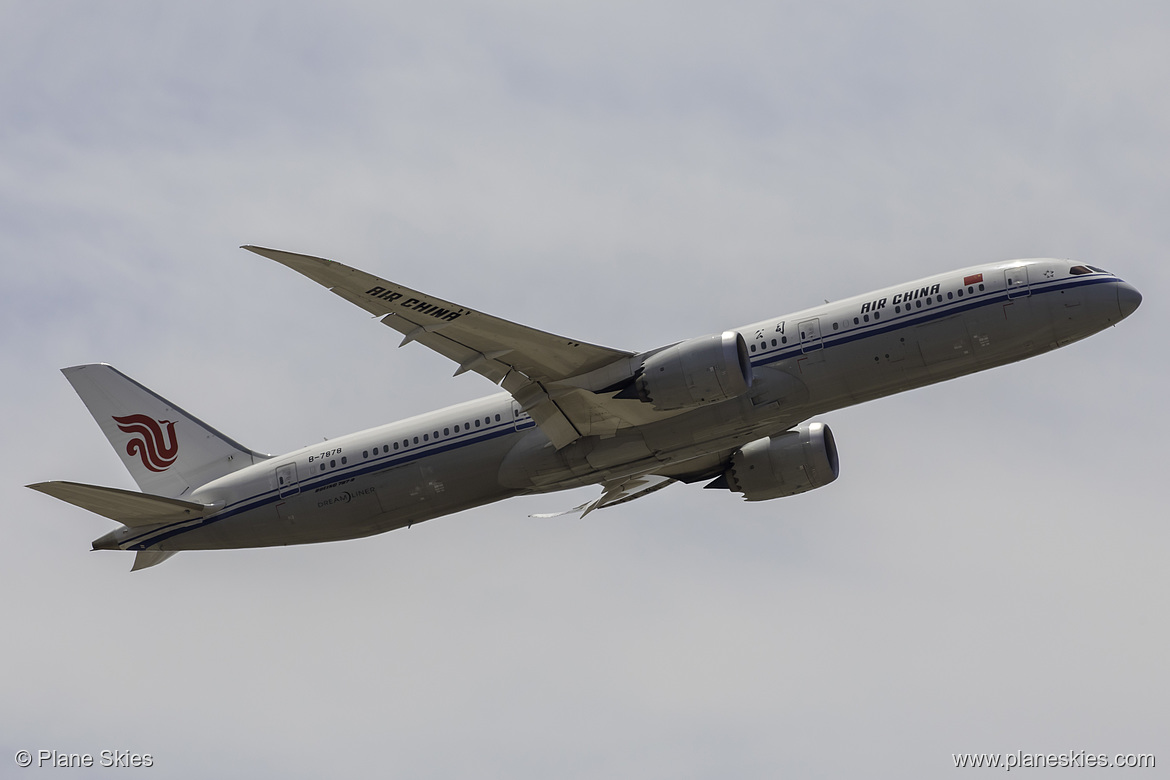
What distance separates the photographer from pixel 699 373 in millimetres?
33156

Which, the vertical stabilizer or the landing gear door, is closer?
the landing gear door

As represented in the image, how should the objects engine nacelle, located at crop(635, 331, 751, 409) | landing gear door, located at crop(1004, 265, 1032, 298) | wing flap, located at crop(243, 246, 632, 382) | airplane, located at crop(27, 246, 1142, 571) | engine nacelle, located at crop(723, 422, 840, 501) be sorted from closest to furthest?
wing flap, located at crop(243, 246, 632, 382)
engine nacelle, located at crop(635, 331, 751, 409)
airplane, located at crop(27, 246, 1142, 571)
landing gear door, located at crop(1004, 265, 1032, 298)
engine nacelle, located at crop(723, 422, 840, 501)

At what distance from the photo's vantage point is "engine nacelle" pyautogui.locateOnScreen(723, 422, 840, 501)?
41312 mm

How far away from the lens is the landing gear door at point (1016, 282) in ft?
112

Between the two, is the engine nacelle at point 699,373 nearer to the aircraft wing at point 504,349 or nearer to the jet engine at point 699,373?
the jet engine at point 699,373

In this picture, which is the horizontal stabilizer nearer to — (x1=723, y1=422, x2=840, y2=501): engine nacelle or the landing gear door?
(x1=723, y1=422, x2=840, y2=501): engine nacelle

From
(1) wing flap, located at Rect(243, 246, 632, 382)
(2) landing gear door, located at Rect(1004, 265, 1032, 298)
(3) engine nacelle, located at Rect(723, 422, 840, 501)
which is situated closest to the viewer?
(1) wing flap, located at Rect(243, 246, 632, 382)

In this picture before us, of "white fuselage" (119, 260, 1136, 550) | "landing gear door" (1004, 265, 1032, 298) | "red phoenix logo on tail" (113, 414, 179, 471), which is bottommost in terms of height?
"white fuselage" (119, 260, 1136, 550)

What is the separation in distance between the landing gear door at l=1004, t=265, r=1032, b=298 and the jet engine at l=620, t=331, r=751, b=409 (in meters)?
7.58

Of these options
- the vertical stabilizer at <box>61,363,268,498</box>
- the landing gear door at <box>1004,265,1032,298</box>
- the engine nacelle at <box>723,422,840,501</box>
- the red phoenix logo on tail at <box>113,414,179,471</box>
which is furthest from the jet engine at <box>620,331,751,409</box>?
the red phoenix logo on tail at <box>113,414,179,471</box>

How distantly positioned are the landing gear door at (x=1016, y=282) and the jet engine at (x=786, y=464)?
9370 mm

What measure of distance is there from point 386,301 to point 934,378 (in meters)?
15.5

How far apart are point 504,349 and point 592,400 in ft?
9.42

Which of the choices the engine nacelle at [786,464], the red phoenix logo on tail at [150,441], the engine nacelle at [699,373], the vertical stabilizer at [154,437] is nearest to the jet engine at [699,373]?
the engine nacelle at [699,373]
